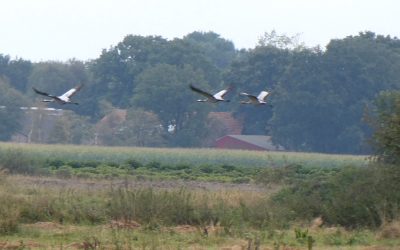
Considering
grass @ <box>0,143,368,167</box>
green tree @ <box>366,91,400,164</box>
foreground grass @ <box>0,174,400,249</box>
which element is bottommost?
foreground grass @ <box>0,174,400,249</box>

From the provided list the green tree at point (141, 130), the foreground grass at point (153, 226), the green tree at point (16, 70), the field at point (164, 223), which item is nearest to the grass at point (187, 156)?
the green tree at point (141, 130)

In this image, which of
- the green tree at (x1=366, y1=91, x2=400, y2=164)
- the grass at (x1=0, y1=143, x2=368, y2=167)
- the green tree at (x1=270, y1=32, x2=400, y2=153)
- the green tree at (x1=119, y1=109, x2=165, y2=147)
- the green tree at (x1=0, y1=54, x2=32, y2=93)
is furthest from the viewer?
the green tree at (x1=0, y1=54, x2=32, y2=93)

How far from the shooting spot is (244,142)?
296 ft

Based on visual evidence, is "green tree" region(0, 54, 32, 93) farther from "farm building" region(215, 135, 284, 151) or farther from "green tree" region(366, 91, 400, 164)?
"green tree" region(366, 91, 400, 164)

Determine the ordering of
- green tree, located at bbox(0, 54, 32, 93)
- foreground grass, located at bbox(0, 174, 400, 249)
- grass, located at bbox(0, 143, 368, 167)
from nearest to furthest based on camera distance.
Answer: foreground grass, located at bbox(0, 174, 400, 249) → grass, located at bbox(0, 143, 368, 167) → green tree, located at bbox(0, 54, 32, 93)

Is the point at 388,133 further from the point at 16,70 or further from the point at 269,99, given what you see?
the point at 16,70

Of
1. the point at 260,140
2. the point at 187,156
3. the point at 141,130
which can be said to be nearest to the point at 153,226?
the point at 187,156

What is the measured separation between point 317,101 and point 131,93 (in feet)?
69.0

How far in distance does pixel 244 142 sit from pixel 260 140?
160 centimetres

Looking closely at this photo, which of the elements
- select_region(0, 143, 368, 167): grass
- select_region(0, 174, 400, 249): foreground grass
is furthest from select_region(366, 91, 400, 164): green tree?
select_region(0, 143, 368, 167): grass

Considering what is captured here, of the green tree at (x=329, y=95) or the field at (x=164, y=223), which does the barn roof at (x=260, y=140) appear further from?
the field at (x=164, y=223)

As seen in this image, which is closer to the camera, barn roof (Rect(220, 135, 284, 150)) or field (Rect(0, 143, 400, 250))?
field (Rect(0, 143, 400, 250))

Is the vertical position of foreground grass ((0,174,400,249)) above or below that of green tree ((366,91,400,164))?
below

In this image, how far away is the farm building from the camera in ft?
293
